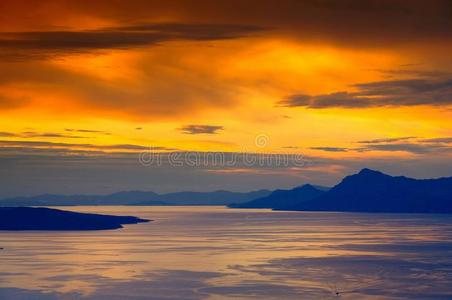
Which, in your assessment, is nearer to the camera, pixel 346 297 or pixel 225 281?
pixel 346 297

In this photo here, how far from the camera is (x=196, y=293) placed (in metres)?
51.3

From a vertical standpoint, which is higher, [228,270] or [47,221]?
[47,221]

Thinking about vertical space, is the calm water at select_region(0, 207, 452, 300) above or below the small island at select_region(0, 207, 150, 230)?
below

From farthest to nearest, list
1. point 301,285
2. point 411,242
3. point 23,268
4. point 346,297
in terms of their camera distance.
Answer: point 411,242 < point 23,268 < point 301,285 < point 346,297

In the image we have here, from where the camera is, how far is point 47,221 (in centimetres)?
16225

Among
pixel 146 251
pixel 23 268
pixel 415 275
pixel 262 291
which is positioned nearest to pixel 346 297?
pixel 262 291

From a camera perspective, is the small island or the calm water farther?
the small island

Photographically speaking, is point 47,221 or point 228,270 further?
point 47,221

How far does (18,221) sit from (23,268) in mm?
95473

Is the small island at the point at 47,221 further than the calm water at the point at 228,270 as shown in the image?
Yes

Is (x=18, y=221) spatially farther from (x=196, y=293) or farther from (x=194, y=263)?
(x=196, y=293)

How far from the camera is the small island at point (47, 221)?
15738cm

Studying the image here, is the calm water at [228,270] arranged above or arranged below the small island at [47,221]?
below

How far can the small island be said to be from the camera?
157375mm
